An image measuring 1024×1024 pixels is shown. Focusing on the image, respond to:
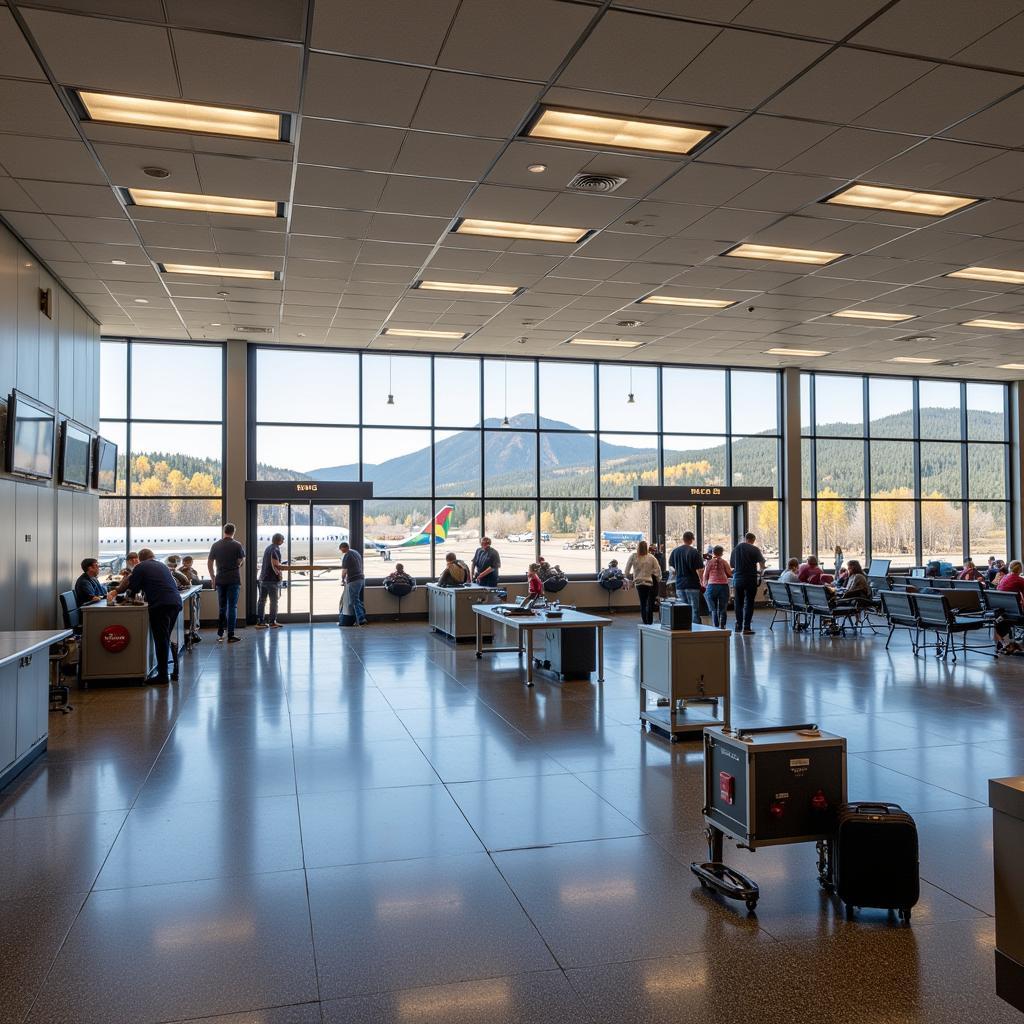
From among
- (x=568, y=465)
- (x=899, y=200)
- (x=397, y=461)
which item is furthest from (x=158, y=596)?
(x=568, y=465)

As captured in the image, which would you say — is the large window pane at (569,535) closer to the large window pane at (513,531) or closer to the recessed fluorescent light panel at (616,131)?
the large window pane at (513,531)

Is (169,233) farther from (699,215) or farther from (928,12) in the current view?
(928,12)

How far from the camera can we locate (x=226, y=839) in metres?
4.59

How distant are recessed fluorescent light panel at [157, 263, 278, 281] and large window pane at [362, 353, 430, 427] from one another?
5.25 meters

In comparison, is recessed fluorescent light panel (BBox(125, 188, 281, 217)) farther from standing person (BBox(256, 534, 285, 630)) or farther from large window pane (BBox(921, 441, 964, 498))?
large window pane (BBox(921, 441, 964, 498))

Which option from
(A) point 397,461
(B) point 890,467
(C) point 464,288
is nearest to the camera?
(C) point 464,288

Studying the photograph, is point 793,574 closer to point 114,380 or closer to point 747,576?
point 747,576

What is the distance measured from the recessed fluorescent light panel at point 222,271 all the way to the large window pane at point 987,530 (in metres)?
16.2

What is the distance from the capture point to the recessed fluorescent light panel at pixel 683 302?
37.9 ft

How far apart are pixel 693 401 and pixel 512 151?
1133 centimetres

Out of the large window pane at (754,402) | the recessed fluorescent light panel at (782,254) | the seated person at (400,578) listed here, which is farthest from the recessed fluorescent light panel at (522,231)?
the large window pane at (754,402)

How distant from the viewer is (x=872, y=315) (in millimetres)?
12594

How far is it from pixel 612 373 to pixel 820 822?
13685 millimetres

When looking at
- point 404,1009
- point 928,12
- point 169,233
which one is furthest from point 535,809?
point 169,233
